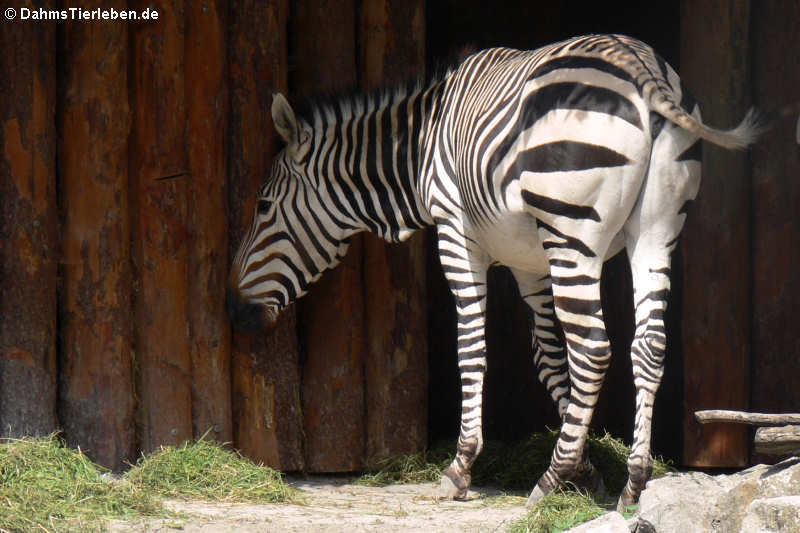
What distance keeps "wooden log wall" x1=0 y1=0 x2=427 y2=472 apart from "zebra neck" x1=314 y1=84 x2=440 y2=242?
35 centimetres

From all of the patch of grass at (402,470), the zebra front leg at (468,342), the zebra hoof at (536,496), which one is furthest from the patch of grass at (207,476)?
the zebra hoof at (536,496)

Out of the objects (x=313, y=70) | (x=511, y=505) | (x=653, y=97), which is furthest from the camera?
(x=313, y=70)

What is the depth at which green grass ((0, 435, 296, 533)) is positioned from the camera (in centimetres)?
541

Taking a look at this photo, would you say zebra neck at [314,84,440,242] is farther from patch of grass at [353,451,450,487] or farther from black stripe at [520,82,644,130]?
patch of grass at [353,451,450,487]

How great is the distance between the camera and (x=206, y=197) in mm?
6801

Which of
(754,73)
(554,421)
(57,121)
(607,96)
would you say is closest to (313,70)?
(57,121)

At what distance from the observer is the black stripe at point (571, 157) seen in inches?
215

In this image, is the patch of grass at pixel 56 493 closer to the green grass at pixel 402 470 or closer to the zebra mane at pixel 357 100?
the green grass at pixel 402 470

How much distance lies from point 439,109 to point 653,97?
1594 millimetres

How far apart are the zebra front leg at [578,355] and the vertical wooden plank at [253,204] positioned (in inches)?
70.0

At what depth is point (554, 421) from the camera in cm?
861

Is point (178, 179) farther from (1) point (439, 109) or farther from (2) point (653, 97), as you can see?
(2) point (653, 97)

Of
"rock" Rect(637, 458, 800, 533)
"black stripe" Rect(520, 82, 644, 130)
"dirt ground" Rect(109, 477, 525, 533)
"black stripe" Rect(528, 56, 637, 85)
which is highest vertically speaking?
"black stripe" Rect(528, 56, 637, 85)

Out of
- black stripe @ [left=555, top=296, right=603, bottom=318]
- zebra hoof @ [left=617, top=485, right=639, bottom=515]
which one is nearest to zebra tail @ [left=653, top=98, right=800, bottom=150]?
black stripe @ [left=555, top=296, right=603, bottom=318]
